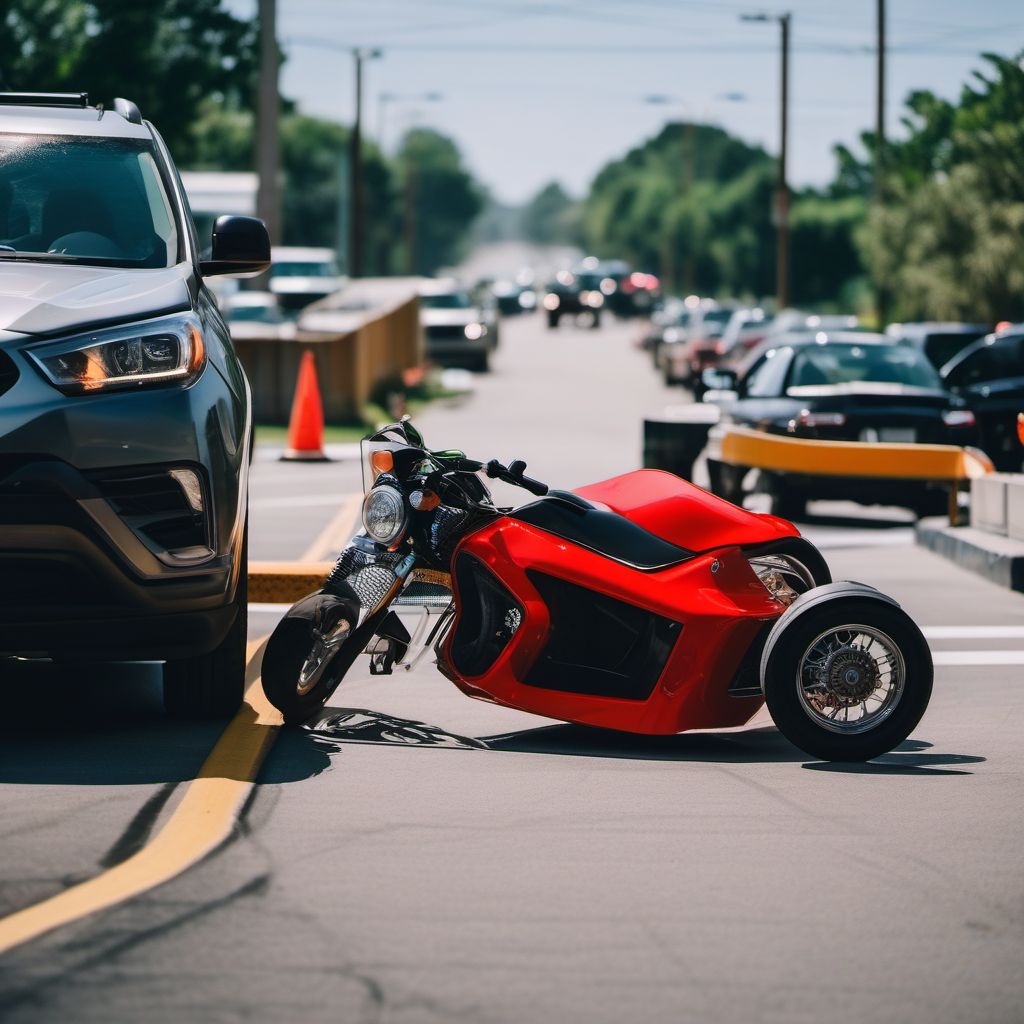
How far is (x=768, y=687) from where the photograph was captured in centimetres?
711

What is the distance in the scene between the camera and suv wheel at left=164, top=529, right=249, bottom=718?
7594 millimetres

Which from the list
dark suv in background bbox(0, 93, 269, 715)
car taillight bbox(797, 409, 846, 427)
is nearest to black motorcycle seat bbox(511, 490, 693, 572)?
dark suv in background bbox(0, 93, 269, 715)

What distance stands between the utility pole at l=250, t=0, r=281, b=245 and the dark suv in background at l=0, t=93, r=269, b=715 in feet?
76.0

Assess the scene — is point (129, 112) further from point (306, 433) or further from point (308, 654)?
point (306, 433)

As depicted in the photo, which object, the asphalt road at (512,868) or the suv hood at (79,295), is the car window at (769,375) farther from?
the suv hood at (79,295)

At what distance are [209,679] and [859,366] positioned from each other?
10.7 meters

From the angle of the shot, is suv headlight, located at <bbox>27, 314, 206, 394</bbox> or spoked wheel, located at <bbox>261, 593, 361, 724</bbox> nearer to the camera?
suv headlight, located at <bbox>27, 314, 206, 394</bbox>

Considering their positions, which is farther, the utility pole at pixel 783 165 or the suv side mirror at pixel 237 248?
the utility pole at pixel 783 165

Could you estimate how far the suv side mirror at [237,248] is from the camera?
7859 millimetres

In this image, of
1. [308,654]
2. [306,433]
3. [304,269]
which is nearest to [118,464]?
[308,654]

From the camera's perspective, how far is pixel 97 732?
24.4 ft

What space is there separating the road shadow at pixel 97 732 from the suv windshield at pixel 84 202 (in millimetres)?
1627

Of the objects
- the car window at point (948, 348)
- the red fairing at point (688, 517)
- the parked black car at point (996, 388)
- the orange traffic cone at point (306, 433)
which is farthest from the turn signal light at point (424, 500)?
the car window at point (948, 348)

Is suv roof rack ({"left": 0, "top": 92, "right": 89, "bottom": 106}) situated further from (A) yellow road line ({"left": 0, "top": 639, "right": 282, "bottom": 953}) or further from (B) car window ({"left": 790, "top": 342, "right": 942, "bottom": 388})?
(B) car window ({"left": 790, "top": 342, "right": 942, "bottom": 388})
